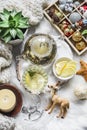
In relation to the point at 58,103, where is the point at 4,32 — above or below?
above

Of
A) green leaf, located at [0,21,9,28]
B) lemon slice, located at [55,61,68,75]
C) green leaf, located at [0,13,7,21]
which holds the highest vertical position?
green leaf, located at [0,13,7,21]

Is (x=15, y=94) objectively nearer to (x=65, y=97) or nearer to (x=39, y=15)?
(x=65, y=97)

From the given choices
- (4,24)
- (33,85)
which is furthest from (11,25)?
(33,85)

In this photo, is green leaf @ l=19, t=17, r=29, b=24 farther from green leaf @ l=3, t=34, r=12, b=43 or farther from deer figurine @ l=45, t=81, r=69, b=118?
deer figurine @ l=45, t=81, r=69, b=118

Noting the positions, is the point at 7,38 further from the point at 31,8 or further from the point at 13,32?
the point at 31,8

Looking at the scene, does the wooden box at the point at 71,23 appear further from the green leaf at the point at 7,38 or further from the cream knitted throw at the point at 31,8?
the green leaf at the point at 7,38

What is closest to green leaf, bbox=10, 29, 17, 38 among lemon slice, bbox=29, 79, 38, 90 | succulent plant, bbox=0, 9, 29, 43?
succulent plant, bbox=0, 9, 29, 43

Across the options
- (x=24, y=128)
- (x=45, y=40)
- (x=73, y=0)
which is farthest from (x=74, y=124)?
Answer: (x=73, y=0)
